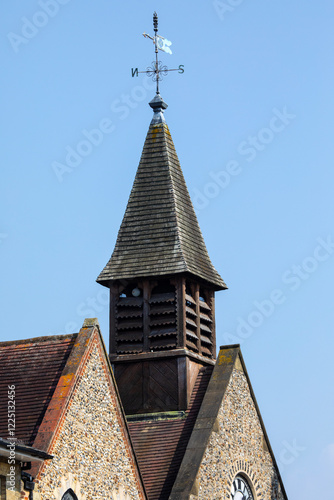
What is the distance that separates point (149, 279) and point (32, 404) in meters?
8.70

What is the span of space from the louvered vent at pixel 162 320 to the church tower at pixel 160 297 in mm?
27

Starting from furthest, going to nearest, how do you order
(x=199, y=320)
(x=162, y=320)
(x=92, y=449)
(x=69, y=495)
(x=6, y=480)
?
(x=199, y=320) < (x=162, y=320) < (x=92, y=449) < (x=69, y=495) < (x=6, y=480)

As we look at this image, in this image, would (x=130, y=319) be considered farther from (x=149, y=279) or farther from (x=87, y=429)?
(x=87, y=429)

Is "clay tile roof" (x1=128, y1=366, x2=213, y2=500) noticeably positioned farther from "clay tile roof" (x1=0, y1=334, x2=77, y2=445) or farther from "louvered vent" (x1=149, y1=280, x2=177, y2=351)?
"clay tile roof" (x1=0, y1=334, x2=77, y2=445)

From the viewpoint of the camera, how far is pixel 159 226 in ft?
113

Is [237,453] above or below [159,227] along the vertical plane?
below

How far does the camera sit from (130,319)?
33875 millimetres

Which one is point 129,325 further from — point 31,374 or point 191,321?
point 31,374

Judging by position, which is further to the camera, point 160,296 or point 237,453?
point 160,296

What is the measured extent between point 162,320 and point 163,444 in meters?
3.79

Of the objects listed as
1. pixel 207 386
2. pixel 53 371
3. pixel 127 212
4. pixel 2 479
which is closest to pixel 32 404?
pixel 53 371

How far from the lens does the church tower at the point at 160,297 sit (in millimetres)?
32875

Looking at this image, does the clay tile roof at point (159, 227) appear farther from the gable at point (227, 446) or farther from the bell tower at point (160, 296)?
the gable at point (227, 446)

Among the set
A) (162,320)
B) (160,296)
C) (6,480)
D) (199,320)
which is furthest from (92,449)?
(199,320)
